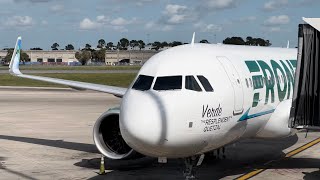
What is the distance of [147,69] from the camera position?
11.4 meters

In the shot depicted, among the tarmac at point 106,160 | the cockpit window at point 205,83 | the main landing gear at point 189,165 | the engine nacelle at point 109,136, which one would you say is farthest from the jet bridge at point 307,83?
the engine nacelle at point 109,136

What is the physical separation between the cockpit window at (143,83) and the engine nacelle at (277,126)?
472 centimetres

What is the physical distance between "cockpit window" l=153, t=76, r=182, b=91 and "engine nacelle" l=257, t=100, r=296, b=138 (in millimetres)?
4494

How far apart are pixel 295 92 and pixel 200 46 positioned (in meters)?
2.77

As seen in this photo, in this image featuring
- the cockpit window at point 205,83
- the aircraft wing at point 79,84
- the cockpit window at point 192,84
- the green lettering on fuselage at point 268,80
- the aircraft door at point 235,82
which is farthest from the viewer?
the aircraft wing at point 79,84

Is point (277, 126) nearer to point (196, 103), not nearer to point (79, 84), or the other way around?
point (196, 103)

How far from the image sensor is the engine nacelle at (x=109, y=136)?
1424 cm

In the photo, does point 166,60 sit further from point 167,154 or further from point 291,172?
point 291,172

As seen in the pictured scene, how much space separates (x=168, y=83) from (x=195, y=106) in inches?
33.7

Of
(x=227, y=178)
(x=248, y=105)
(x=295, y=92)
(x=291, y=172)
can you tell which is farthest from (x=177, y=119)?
(x=291, y=172)

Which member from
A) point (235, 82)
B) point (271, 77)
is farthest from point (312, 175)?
point (235, 82)

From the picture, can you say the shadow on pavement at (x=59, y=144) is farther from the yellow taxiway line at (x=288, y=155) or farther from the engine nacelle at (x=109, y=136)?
the yellow taxiway line at (x=288, y=155)

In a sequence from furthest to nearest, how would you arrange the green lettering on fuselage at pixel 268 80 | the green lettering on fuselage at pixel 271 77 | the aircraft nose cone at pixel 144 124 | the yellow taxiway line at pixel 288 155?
the yellow taxiway line at pixel 288 155 → the green lettering on fuselage at pixel 268 80 → the green lettering on fuselage at pixel 271 77 → the aircraft nose cone at pixel 144 124

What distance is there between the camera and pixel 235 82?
1192 cm
